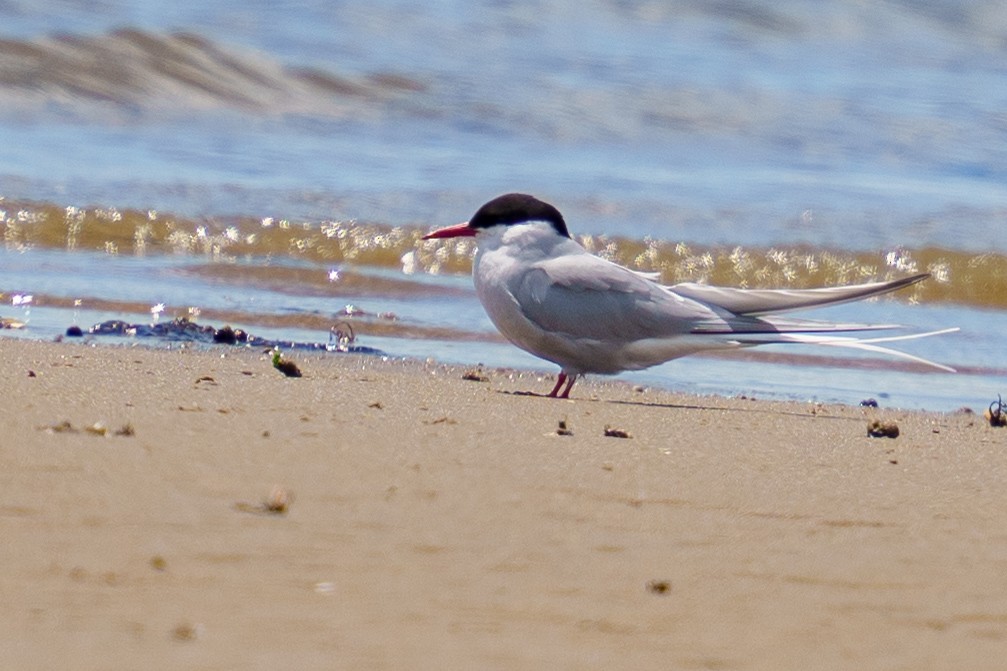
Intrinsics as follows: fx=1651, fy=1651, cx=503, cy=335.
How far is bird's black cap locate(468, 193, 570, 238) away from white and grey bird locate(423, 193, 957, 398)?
9 cm

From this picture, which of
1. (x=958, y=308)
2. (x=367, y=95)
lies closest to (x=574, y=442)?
(x=958, y=308)

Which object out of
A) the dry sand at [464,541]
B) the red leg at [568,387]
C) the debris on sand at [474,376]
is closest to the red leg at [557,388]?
the red leg at [568,387]

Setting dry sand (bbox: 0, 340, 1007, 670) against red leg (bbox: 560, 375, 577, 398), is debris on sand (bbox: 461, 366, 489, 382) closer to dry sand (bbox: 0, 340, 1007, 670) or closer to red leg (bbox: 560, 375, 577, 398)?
red leg (bbox: 560, 375, 577, 398)

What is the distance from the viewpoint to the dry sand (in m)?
2.05

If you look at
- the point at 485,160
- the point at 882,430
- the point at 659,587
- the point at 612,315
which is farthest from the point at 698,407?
the point at 485,160

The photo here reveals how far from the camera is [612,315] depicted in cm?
506

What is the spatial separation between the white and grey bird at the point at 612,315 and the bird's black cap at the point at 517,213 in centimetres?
9

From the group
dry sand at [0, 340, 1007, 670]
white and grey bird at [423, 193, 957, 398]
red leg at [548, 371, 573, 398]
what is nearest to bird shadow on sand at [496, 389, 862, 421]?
red leg at [548, 371, 573, 398]

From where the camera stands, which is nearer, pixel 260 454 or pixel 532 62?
pixel 260 454

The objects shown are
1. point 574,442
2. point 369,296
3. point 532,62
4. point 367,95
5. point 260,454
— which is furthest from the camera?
point 532,62

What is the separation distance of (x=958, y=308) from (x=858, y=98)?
5653mm

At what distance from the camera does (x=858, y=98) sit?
1332 centimetres

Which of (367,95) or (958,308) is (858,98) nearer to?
(367,95)

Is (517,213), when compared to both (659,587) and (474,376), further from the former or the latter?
(659,587)
